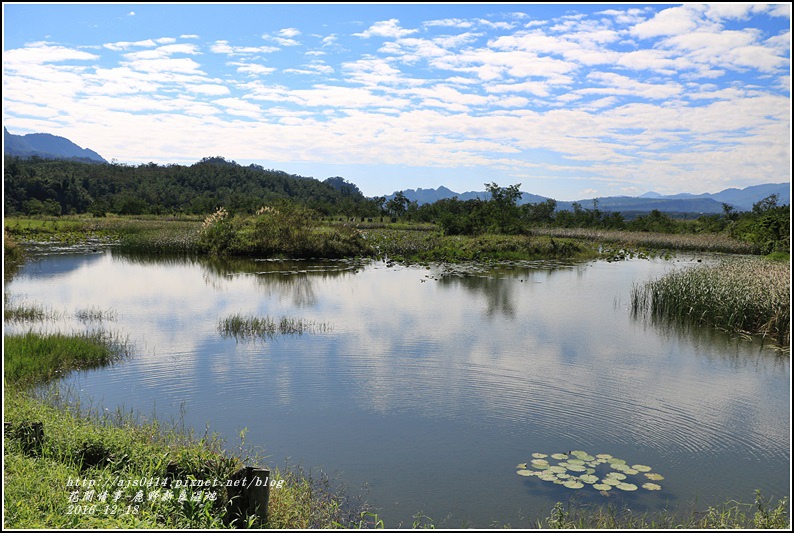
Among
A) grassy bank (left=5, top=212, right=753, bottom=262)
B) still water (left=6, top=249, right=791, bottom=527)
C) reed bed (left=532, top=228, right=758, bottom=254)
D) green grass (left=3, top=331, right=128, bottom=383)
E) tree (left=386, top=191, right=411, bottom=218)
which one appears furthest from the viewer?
tree (left=386, top=191, right=411, bottom=218)

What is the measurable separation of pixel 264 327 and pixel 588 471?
7.27 m

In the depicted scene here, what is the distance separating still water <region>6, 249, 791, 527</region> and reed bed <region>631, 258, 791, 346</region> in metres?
0.73

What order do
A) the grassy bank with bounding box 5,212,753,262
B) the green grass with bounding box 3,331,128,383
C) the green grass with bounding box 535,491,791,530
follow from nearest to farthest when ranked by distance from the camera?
the green grass with bounding box 535,491,791,530, the green grass with bounding box 3,331,128,383, the grassy bank with bounding box 5,212,753,262

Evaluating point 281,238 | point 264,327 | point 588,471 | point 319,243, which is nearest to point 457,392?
point 588,471

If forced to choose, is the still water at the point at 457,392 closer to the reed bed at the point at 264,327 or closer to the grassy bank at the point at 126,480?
the reed bed at the point at 264,327

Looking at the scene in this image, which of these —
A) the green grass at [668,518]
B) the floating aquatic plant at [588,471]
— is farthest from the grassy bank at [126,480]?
the floating aquatic plant at [588,471]

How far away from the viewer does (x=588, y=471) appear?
5832 mm

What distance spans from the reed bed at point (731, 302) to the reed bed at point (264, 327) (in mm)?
7470

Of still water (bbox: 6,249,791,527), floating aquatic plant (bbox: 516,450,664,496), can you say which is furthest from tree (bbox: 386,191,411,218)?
floating aquatic plant (bbox: 516,450,664,496)

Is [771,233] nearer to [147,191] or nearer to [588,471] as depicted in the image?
[588,471]

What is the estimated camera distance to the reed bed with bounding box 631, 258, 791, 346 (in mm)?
11938

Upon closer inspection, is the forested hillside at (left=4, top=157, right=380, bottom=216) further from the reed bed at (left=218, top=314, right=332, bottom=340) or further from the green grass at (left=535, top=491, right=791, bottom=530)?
the green grass at (left=535, top=491, right=791, bottom=530)

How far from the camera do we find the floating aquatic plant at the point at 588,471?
555cm

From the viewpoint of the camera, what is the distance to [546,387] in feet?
27.8
